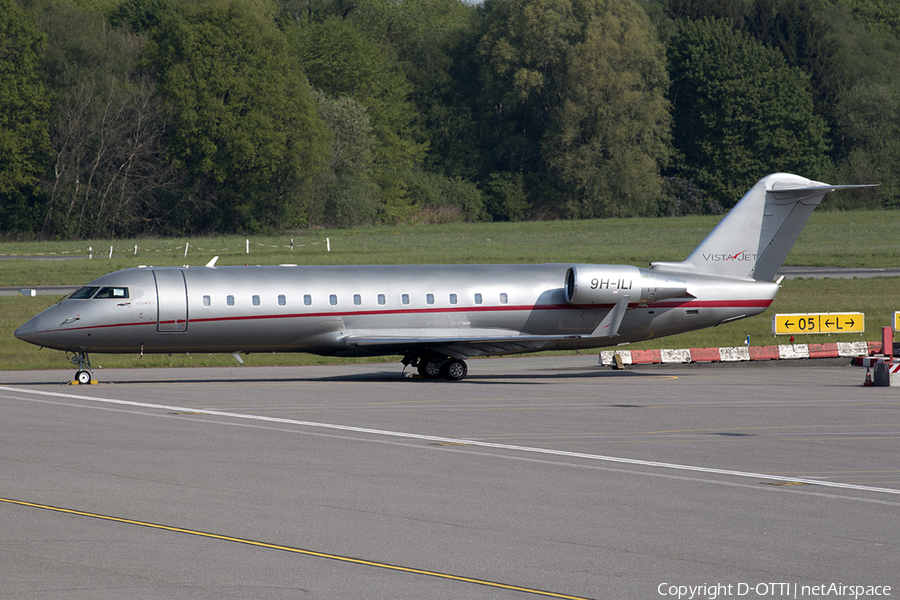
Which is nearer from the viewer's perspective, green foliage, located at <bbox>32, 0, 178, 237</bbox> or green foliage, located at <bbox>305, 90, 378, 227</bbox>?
green foliage, located at <bbox>32, 0, 178, 237</bbox>

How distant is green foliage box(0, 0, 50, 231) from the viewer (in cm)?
8512

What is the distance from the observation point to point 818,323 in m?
34.0

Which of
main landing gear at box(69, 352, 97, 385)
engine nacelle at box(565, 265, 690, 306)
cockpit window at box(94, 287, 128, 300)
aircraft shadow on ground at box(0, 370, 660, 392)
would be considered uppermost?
cockpit window at box(94, 287, 128, 300)

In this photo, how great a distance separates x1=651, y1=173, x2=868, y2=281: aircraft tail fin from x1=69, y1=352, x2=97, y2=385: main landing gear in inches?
605

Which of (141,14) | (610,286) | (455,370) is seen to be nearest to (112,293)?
(455,370)

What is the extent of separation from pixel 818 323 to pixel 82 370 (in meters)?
21.7

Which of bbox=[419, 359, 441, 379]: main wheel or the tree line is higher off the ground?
the tree line

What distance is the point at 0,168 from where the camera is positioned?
282 ft

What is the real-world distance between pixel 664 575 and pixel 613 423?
10332 millimetres

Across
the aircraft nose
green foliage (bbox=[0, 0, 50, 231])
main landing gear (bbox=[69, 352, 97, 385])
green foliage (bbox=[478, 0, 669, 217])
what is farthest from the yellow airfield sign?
green foliage (bbox=[478, 0, 669, 217])

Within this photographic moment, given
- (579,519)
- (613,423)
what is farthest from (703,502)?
(613,423)

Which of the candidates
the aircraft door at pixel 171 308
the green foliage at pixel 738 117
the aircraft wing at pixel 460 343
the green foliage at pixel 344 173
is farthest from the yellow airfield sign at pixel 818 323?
the green foliage at pixel 738 117

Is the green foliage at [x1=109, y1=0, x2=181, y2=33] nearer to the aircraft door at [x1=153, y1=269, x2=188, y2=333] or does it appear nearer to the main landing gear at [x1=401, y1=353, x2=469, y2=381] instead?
the aircraft door at [x1=153, y1=269, x2=188, y2=333]

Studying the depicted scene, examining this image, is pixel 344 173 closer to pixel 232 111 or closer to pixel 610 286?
pixel 232 111
